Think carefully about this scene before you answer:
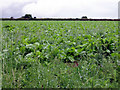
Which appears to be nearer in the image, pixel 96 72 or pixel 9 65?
pixel 96 72

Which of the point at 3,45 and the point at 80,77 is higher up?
the point at 3,45

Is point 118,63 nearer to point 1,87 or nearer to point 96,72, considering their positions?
point 96,72

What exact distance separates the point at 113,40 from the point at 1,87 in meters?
4.57

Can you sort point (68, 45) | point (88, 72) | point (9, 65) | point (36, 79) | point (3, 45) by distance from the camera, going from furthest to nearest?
point (68, 45)
point (3, 45)
point (9, 65)
point (88, 72)
point (36, 79)

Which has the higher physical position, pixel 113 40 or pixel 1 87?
pixel 113 40

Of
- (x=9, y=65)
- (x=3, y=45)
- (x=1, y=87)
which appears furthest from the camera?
(x=3, y=45)

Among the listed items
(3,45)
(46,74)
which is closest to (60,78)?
(46,74)

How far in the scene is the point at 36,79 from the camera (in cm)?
304

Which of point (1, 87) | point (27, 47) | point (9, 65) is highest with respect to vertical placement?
point (27, 47)

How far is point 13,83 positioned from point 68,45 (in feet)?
8.96

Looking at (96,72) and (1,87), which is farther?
(96,72)

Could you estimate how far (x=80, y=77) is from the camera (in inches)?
123

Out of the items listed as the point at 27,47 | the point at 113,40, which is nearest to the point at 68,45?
the point at 27,47

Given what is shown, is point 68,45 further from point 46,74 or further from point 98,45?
point 46,74
